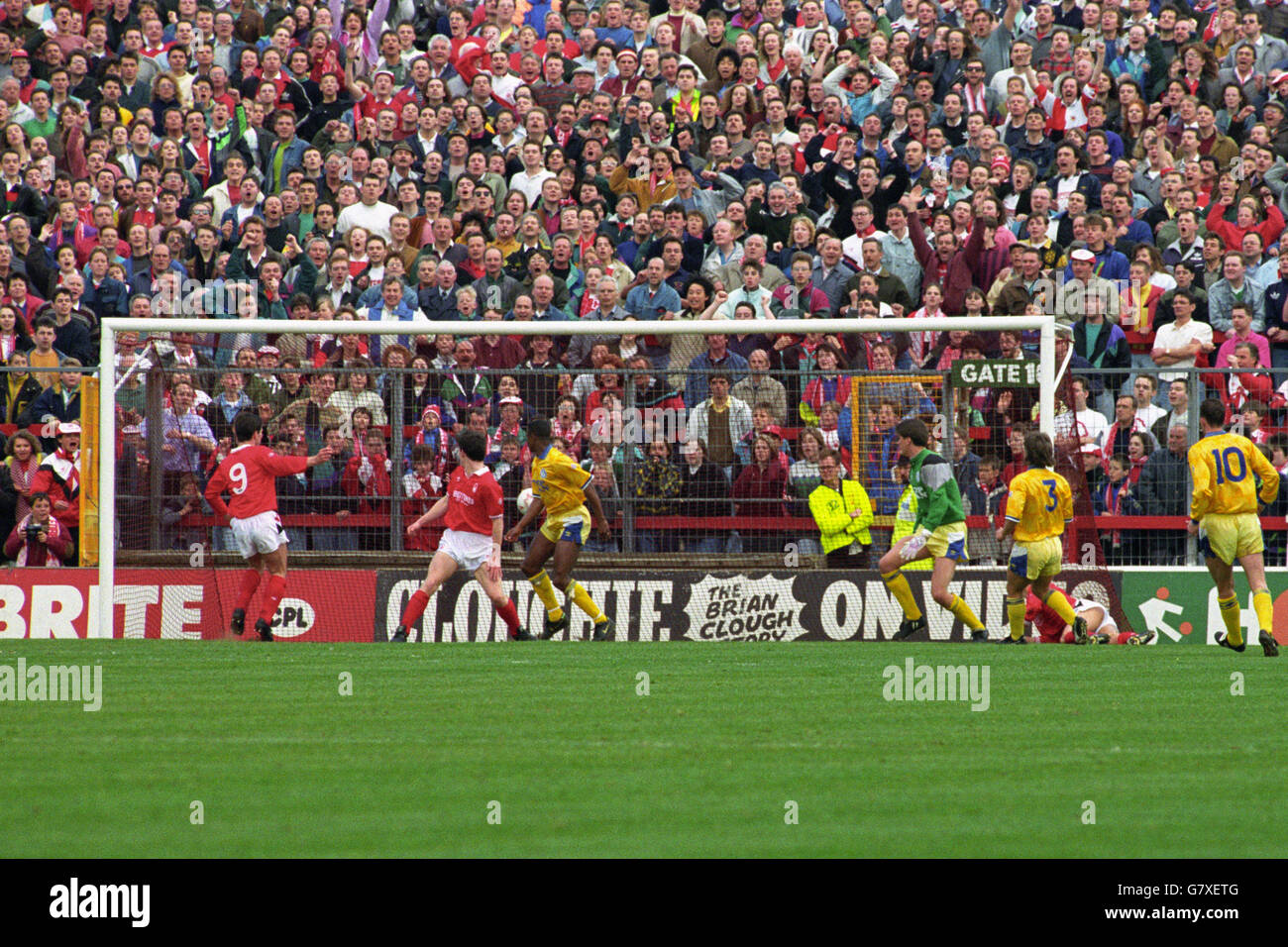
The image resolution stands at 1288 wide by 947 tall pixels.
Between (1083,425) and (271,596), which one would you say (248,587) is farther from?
(1083,425)

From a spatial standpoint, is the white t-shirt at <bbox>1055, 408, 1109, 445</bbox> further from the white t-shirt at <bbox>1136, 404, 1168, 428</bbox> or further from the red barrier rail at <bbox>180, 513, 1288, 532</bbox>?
the red barrier rail at <bbox>180, 513, 1288, 532</bbox>

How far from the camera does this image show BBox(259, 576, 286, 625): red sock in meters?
16.0

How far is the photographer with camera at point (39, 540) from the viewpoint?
17216 mm

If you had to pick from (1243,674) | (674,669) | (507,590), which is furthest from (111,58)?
(1243,674)

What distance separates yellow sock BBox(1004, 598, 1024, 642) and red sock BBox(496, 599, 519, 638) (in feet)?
15.4

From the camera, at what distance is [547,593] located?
16.6 meters

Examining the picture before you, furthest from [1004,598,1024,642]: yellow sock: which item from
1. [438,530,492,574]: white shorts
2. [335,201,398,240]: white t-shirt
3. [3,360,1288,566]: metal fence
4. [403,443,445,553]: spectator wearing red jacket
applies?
[335,201,398,240]: white t-shirt

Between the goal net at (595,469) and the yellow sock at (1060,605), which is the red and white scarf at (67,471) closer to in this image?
the goal net at (595,469)

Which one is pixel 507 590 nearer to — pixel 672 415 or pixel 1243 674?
pixel 672 415

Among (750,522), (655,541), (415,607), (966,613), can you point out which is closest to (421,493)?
(415,607)

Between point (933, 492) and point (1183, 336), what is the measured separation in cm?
352

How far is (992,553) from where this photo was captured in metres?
17.1

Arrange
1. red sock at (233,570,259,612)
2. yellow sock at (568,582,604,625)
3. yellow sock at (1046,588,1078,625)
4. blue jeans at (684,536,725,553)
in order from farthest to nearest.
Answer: blue jeans at (684,536,725,553) → yellow sock at (568,582,604,625) → red sock at (233,570,259,612) → yellow sock at (1046,588,1078,625)

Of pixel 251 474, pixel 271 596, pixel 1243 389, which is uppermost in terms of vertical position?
pixel 1243 389
